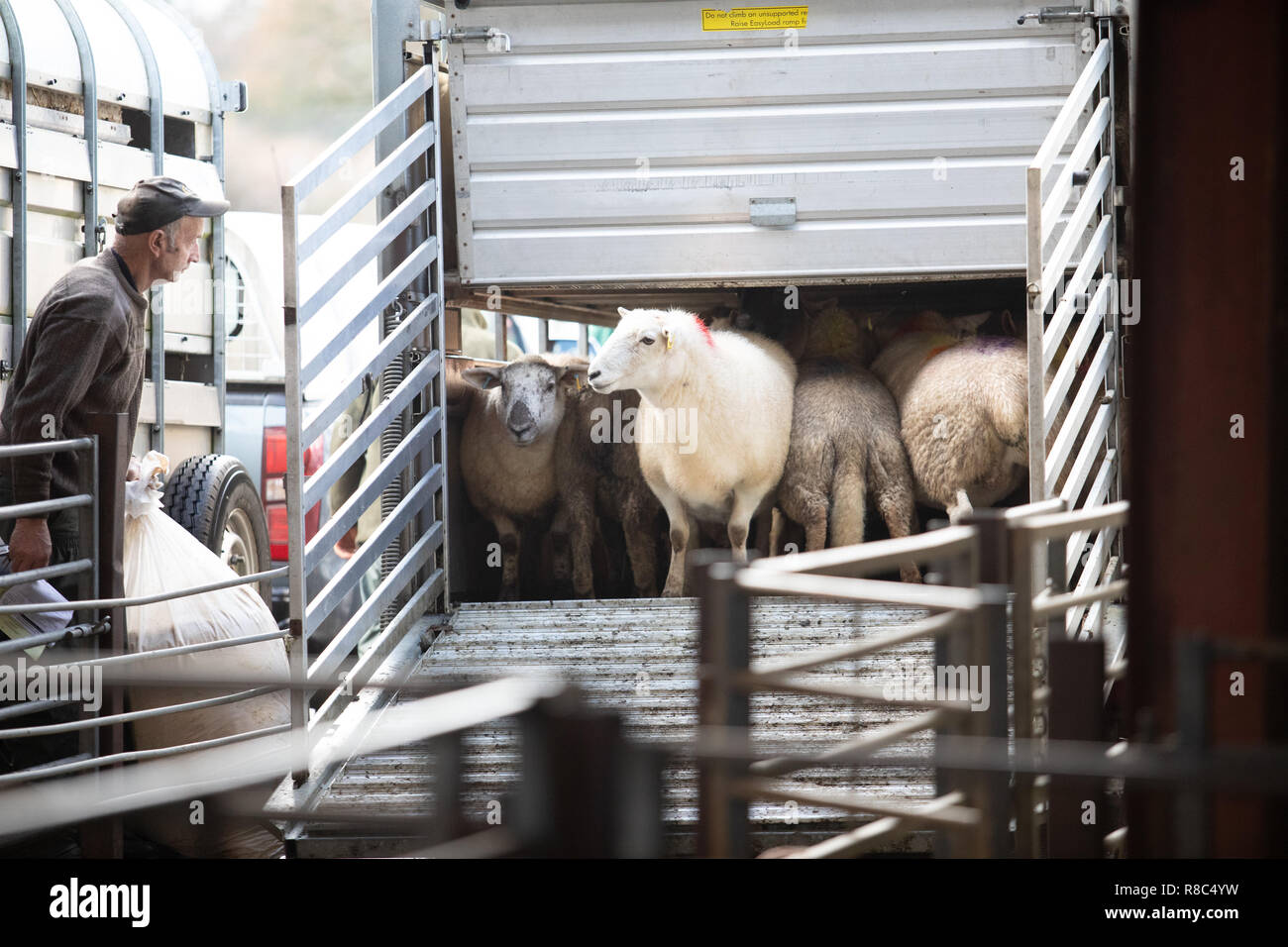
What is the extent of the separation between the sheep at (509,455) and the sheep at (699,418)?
22.2 inches

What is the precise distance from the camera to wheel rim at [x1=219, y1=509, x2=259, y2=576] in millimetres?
6172

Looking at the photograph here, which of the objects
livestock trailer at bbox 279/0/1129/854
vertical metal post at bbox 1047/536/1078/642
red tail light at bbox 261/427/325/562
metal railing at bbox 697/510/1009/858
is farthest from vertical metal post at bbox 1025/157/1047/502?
red tail light at bbox 261/427/325/562

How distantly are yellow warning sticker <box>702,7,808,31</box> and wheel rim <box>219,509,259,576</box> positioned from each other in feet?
10.4

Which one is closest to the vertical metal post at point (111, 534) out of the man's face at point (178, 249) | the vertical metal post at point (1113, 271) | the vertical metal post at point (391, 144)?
the man's face at point (178, 249)

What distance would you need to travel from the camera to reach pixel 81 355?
4.26m

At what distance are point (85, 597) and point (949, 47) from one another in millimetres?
4221

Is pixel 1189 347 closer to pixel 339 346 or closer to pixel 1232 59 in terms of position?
pixel 1232 59

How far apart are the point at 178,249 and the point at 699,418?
2247 mm

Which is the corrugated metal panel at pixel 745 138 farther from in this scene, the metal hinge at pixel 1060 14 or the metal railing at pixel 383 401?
the metal railing at pixel 383 401

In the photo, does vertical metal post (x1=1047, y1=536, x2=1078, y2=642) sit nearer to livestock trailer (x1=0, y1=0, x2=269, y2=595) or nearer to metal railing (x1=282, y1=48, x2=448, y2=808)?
metal railing (x1=282, y1=48, x2=448, y2=808)

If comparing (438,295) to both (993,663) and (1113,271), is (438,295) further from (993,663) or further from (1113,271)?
(993,663)

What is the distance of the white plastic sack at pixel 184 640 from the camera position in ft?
15.1

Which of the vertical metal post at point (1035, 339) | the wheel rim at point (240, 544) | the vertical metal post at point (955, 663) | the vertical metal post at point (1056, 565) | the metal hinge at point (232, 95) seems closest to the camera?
the vertical metal post at point (955, 663)

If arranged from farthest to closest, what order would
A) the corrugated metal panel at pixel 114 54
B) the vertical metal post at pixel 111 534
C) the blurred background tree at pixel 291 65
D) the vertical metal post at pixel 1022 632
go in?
1. the blurred background tree at pixel 291 65
2. the corrugated metal panel at pixel 114 54
3. the vertical metal post at pixel 111 534
4. the vertical metal post at pixel 1022 632
